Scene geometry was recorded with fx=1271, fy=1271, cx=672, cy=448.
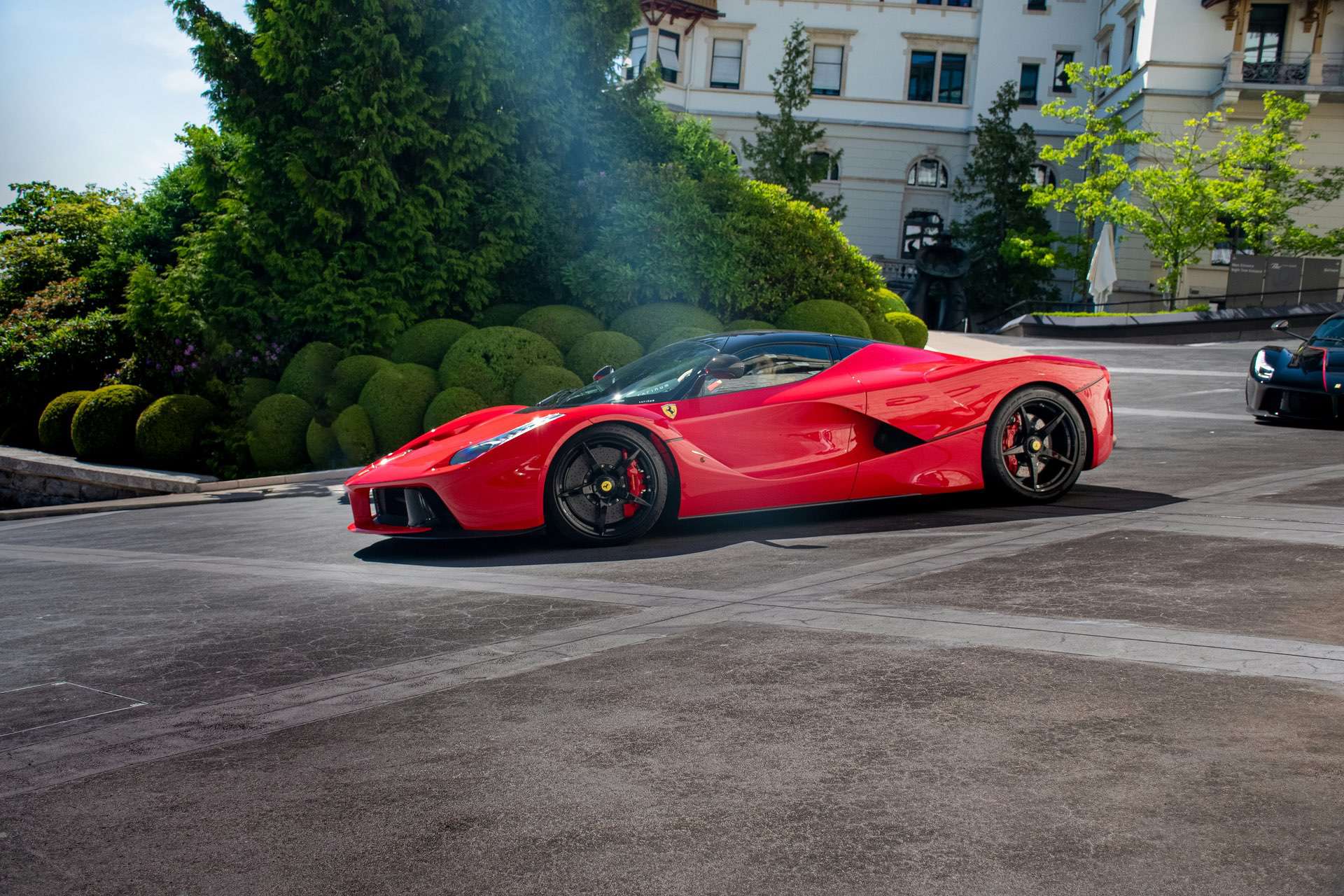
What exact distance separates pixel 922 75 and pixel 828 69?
4.02m

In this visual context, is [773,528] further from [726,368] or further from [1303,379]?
[1303,379]

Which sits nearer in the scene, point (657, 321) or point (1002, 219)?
point (657, 321)

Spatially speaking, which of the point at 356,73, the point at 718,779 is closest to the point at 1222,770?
the point at 718,779

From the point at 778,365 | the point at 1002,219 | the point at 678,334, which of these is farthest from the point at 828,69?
the point at 778,365

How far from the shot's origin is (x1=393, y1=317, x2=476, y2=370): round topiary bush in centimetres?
1588

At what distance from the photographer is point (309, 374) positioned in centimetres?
1552

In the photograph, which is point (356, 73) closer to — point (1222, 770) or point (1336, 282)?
point (1222, 770)

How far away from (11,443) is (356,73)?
27.0 feet

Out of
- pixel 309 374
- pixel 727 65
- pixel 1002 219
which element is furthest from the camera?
pixel 727 65

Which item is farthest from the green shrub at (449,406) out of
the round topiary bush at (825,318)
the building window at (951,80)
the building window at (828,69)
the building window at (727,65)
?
the building window at (951,80)

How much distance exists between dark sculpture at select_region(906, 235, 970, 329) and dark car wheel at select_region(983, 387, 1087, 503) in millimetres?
39557

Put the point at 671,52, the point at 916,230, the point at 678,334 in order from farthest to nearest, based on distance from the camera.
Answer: the point at 916,230 → the point at 671,52 → the point at 678,334

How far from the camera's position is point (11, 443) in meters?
19.3

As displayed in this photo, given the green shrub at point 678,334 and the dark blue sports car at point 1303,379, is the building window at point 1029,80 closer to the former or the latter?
the dark blue sports car at point 1303,379
